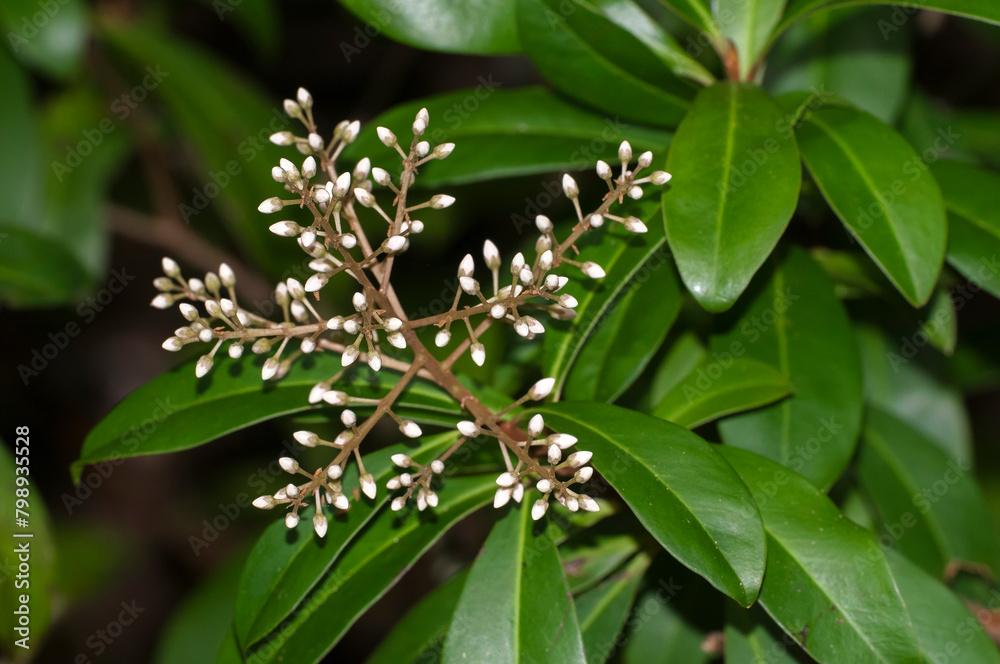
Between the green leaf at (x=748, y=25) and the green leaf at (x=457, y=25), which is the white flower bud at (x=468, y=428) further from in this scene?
the green leaf at (x=748, y=25)

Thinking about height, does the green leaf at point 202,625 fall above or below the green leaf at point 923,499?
below

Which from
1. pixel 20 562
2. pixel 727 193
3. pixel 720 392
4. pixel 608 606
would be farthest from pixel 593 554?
pixel 20 562

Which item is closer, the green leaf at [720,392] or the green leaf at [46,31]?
the green leaf at [720,392]

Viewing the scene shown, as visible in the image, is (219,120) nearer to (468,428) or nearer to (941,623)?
(468,428)

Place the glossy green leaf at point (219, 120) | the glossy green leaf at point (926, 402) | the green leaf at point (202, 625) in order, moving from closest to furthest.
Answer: the glossy green leaf at point (926, 402)
the green leaf at point (202, 625)
the glossy green leaf at point (219, 120)

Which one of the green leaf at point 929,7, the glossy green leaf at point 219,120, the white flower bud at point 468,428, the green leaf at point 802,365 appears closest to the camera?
the white flower bud at point 468,428

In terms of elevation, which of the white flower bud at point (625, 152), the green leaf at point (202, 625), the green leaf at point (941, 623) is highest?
the white flower bud at point (625, 152)

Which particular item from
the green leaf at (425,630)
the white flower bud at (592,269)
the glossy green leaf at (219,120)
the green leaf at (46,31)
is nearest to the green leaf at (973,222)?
the white flower bud at (592,269)

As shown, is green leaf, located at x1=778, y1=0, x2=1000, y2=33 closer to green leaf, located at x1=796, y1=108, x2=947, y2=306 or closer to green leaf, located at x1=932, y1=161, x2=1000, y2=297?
green leaf, located at x1=796, y1=108, x2=947, y2=306
